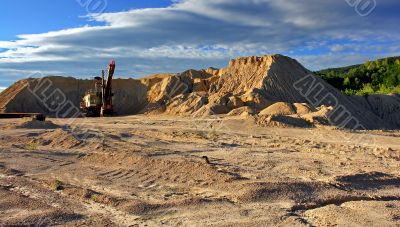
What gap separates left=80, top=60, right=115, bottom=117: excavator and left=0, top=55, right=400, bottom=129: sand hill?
133 inches

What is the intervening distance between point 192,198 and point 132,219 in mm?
1281

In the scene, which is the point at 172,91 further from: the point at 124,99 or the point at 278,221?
the point at 278,221

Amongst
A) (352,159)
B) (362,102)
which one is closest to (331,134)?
(352,159)

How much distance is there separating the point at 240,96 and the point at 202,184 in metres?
25.4

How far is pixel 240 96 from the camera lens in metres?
34.0

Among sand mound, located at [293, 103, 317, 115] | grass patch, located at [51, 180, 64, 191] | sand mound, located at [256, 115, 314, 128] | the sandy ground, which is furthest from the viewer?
sand mound, located at [293, 103, 317, 115]

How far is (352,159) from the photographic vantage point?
40.8 feet

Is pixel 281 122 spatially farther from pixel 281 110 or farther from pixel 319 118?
pixel 281 110

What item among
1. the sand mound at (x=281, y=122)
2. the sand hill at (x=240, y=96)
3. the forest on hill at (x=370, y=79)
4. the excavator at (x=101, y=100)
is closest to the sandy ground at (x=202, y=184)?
the sand mound at (x=281, y=122)

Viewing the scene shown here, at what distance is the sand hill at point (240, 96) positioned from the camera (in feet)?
90.2

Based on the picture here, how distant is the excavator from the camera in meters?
35.4

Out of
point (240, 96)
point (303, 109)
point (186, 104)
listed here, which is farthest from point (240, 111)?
point (186, 104)

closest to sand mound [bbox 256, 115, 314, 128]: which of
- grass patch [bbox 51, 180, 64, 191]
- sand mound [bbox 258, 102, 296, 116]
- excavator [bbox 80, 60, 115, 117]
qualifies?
sand mound [bbox 258, 102, 296, 116]

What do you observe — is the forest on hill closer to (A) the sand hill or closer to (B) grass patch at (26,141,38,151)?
(A) the sand hill
